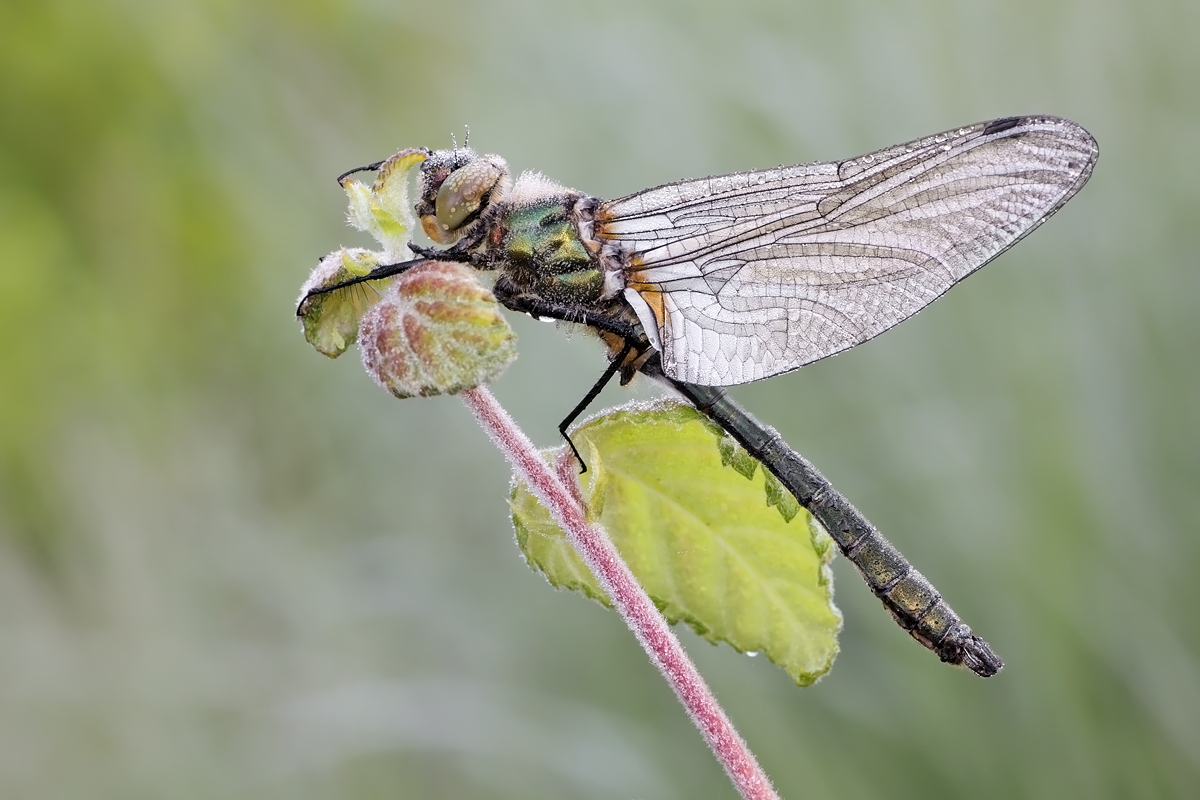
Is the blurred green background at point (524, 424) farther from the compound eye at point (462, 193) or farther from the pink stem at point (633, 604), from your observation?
the pink stem at point (633, 604)

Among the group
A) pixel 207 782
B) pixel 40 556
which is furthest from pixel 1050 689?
pixel 40 556

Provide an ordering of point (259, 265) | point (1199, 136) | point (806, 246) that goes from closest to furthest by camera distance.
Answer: point (806, 246) < point (1199, 136) < point (259, 265)

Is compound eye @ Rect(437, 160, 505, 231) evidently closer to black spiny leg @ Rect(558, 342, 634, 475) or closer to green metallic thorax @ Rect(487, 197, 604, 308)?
green metallic thorax @ Rect(487, 197, 604, 308)

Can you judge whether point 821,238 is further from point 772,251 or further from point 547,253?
point 547,253

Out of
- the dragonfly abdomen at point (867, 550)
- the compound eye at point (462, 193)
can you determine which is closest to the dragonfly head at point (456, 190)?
the compound eye at point (462, 193)

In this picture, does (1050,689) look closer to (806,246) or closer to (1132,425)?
(1132,425)

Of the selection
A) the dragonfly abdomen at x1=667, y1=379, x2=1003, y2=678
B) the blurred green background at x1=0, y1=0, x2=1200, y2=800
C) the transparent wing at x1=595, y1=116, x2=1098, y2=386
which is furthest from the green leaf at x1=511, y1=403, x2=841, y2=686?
the blurred green background at x1=0, y1=0, x2=1200, y2=800
